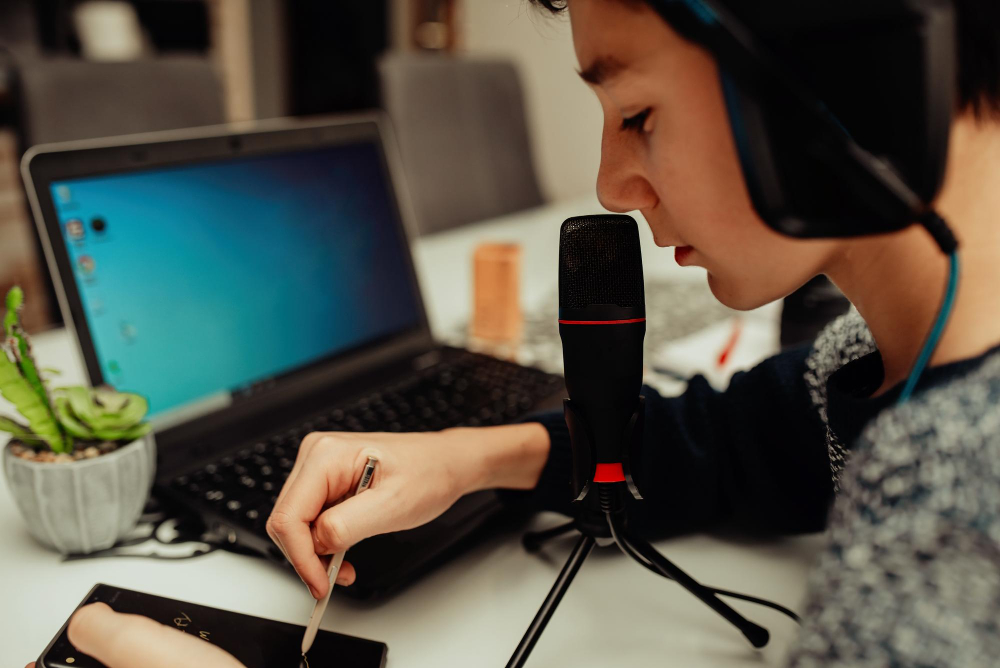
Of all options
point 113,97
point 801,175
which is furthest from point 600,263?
point 113,97

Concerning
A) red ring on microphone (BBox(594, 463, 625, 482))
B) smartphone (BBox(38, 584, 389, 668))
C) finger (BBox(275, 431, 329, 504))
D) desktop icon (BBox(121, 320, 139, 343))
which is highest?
desktop icon (BBox(121, 320, 139, 343))

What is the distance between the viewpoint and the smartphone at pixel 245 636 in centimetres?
46

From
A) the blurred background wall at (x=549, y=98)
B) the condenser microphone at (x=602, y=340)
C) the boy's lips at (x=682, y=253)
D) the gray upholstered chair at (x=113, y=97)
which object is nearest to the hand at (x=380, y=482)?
the condenser microphone at (x=602, y=340)

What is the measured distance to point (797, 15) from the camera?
33 centimetres

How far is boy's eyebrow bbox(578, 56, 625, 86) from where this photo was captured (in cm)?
41

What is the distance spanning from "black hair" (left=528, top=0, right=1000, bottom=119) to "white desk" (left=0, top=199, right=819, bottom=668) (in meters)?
0.35

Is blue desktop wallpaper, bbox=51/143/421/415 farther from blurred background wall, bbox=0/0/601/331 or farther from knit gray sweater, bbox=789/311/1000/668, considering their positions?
knit gray sweater, bbox=789/311/1000/668

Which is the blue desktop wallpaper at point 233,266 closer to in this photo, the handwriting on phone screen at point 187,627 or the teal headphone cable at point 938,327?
the handwriting on phone screen at point 187,627

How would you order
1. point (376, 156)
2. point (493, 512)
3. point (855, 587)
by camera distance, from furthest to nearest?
point (376, 156), point (493, 512), point (855, 587)

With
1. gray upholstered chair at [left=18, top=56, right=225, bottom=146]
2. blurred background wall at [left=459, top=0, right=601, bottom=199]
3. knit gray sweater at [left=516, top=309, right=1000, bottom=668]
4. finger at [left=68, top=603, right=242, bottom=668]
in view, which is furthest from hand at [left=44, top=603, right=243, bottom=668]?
blurred background wall at [left=459, top=0, right=601, bottom=199]

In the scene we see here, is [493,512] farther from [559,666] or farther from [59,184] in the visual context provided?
[59,184]

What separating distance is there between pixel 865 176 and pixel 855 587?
18 cm

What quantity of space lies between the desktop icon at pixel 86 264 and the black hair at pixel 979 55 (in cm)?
51

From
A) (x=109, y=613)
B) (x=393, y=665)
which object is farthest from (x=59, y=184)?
(x=393, y=665)
